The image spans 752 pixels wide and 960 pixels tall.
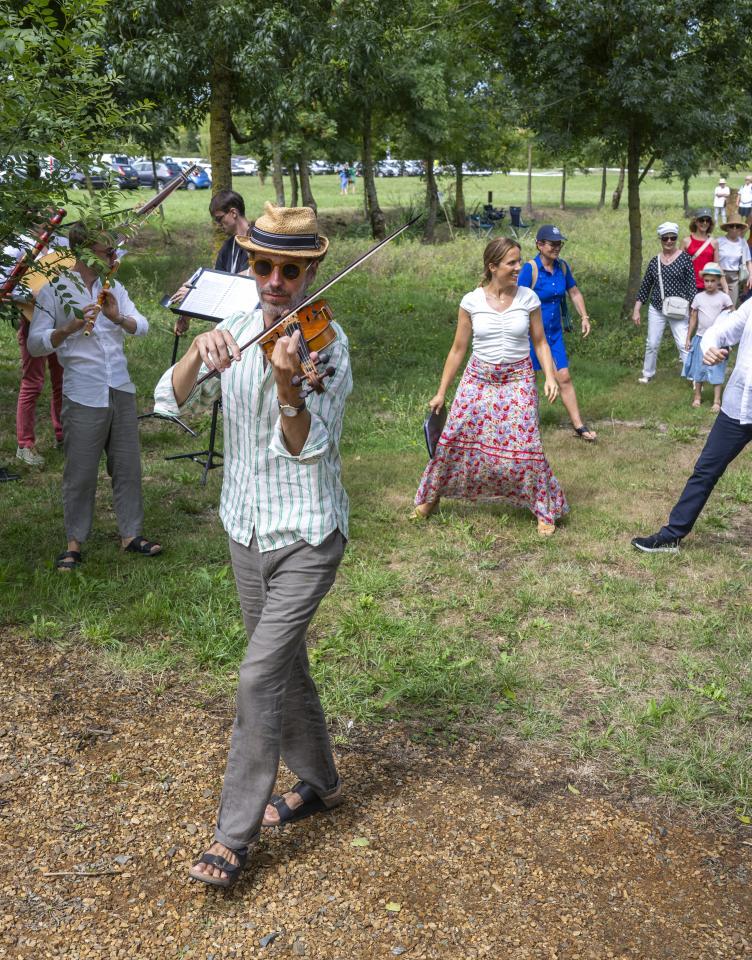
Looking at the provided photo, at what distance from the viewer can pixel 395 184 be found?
5309 centimetres

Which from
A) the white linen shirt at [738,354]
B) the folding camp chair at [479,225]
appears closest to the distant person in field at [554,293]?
the white linen shirt at [738,354]

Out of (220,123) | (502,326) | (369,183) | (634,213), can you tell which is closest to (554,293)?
(502,326)

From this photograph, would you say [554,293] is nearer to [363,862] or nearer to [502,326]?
[502,326]

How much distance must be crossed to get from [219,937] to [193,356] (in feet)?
6.32

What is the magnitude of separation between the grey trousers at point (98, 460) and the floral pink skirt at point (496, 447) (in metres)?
2.06

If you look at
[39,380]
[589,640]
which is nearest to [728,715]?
[589,640]

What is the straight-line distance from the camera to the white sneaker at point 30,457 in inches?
334

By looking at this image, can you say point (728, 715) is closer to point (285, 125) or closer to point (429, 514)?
point (429, 514)

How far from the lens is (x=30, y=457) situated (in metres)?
8.52

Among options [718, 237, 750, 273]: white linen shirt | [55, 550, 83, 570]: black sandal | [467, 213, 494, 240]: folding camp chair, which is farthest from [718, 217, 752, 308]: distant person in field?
[467, 213, 494, 240]: folding camp chair

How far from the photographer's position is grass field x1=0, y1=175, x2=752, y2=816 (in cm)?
476

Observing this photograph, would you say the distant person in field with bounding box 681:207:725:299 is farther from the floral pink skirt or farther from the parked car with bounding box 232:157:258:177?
the parked car with bounding box 232:157:258:177

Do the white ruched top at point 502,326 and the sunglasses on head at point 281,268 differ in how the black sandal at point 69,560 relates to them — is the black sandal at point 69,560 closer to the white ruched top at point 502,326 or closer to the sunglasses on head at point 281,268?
the white ruched top at point 502,326

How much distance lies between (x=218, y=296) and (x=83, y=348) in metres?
0.88
